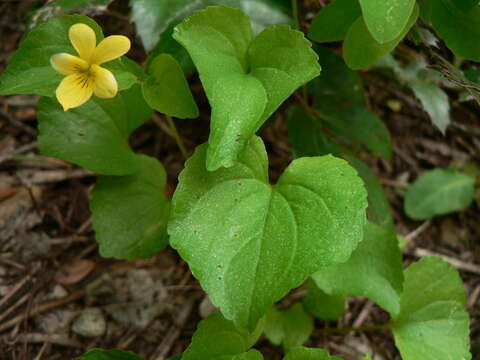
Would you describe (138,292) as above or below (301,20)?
below

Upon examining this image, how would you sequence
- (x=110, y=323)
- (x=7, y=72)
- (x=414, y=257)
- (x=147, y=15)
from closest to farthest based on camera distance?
(x=7, y=72), (x=147, y=15), (x=110, y=323), (x=414, y=257)

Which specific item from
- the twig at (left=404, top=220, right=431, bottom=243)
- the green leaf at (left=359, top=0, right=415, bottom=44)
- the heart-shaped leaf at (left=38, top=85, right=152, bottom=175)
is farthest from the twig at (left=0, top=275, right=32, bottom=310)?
the twig at (left=404, top=220, right=431, bottom=243)

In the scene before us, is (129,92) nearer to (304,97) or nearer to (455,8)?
(304,97)

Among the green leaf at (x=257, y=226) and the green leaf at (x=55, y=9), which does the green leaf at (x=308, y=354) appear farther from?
the green leaf at (x=55, y=9)

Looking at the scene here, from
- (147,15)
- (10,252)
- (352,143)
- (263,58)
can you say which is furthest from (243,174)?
(10,252)

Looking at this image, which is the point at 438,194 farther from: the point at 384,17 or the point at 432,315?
the point at 384,17

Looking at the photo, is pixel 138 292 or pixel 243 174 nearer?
pixel 243 174
